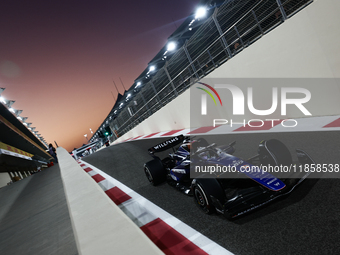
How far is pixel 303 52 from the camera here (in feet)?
16.4

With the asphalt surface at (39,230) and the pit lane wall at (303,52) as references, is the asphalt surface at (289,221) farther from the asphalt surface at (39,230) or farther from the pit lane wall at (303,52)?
the pit lane wall at (303,52)

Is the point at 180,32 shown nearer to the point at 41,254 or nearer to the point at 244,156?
the point at 244,156

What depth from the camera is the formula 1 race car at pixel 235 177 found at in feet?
8.22

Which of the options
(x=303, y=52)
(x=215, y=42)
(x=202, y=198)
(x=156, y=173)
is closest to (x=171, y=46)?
(x=215, y=42)

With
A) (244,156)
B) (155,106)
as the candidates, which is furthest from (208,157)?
(155,106)

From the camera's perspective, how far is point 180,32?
9.70 m

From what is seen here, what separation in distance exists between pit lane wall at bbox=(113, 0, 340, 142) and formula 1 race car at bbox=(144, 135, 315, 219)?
267cm

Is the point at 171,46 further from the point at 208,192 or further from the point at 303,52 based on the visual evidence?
the point at 208,192

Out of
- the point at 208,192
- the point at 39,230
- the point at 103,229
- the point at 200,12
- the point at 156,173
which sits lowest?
the point at 208,192

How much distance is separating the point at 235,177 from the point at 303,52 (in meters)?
3.60

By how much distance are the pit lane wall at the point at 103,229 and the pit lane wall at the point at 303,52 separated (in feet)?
16.2

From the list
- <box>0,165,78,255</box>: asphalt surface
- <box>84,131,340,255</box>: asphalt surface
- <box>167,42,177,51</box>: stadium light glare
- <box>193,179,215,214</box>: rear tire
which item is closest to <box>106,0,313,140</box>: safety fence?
<box>167,42,177,51</box>: stadium light glare

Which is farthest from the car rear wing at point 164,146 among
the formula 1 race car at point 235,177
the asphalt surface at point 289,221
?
the asphalt surface at point 289,221

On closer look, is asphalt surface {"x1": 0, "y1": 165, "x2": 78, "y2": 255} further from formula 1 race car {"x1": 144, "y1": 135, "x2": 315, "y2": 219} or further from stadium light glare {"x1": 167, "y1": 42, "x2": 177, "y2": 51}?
stadium light glare {"x1": 167, "y1": 42, "x2": 177, "y2": 51}
